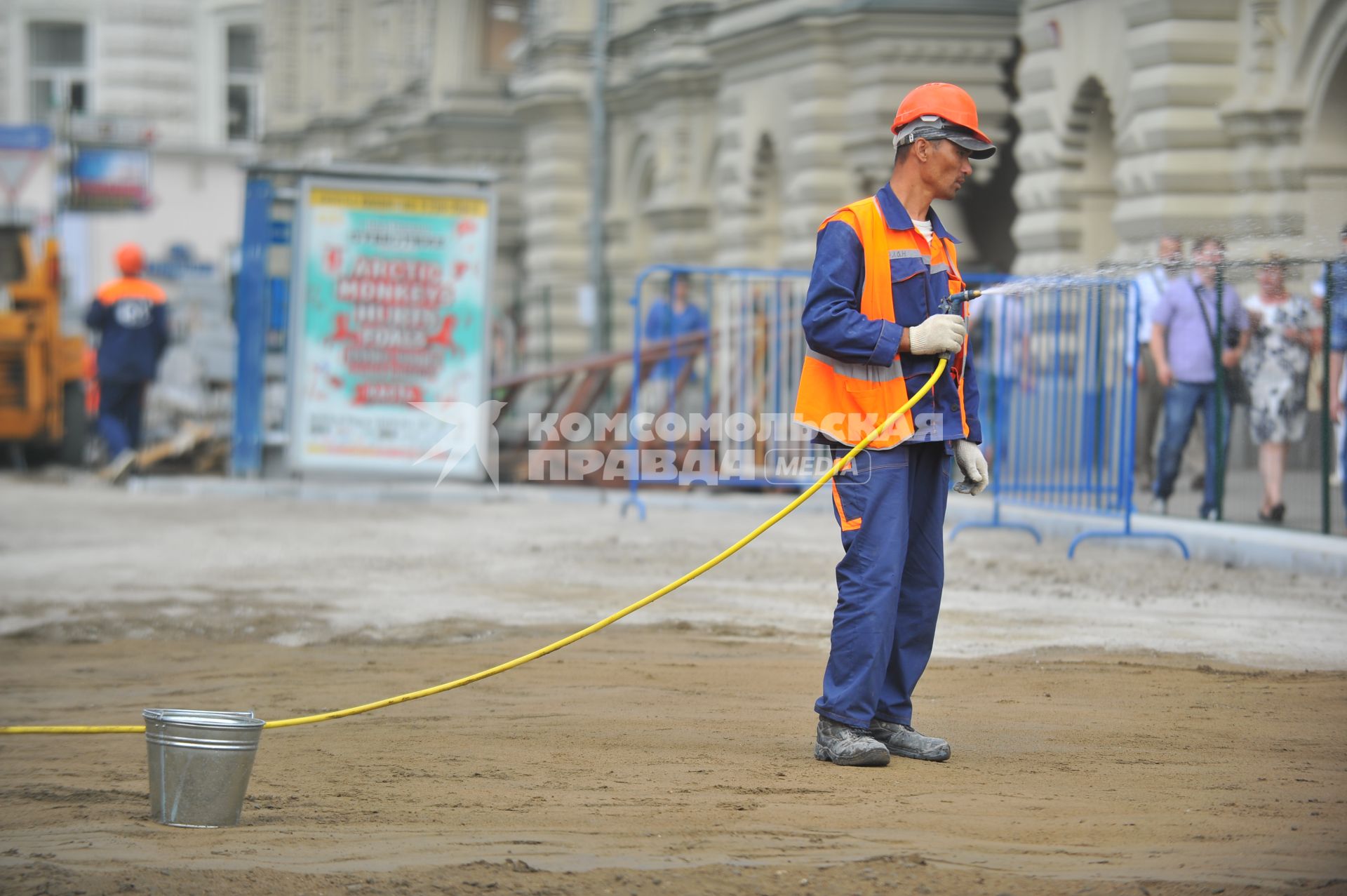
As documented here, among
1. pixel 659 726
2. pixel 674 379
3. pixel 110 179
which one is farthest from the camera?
pixel 110 179

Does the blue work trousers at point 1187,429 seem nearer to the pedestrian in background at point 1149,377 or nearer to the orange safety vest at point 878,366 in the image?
the pedestrian in background at point 1149,377

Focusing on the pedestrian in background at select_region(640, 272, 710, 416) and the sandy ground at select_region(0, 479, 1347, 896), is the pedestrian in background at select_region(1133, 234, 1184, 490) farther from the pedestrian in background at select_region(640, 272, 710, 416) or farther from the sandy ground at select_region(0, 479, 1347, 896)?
the pedestrian in background at select_region(640, 272, 710, 416)

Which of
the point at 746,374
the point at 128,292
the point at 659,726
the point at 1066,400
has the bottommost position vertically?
the point at 659,726

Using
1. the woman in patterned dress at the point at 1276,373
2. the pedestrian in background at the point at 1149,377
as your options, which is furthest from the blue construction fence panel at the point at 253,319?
the woman in patterned dress at the point at 1276,373

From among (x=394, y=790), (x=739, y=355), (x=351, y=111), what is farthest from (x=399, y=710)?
(x=351, y=111)

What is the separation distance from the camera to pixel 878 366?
5859 mm

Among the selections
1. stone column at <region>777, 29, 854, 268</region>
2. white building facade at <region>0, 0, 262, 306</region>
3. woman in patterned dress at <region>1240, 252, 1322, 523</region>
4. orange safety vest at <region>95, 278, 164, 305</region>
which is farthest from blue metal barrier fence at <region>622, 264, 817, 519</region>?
white building facade at <region>0, 0, 262, 306</region>

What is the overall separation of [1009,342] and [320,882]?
1010 centimetres

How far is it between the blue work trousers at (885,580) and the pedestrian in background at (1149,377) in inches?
300

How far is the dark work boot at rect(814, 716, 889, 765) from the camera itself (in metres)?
5.80

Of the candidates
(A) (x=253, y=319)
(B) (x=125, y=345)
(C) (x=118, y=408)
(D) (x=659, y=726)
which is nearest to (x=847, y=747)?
(D) (x=659, y=726)

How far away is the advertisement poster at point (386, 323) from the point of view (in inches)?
615

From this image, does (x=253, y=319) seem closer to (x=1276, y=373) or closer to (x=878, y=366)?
(x=1276, y=373)

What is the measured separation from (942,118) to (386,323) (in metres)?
10.5
